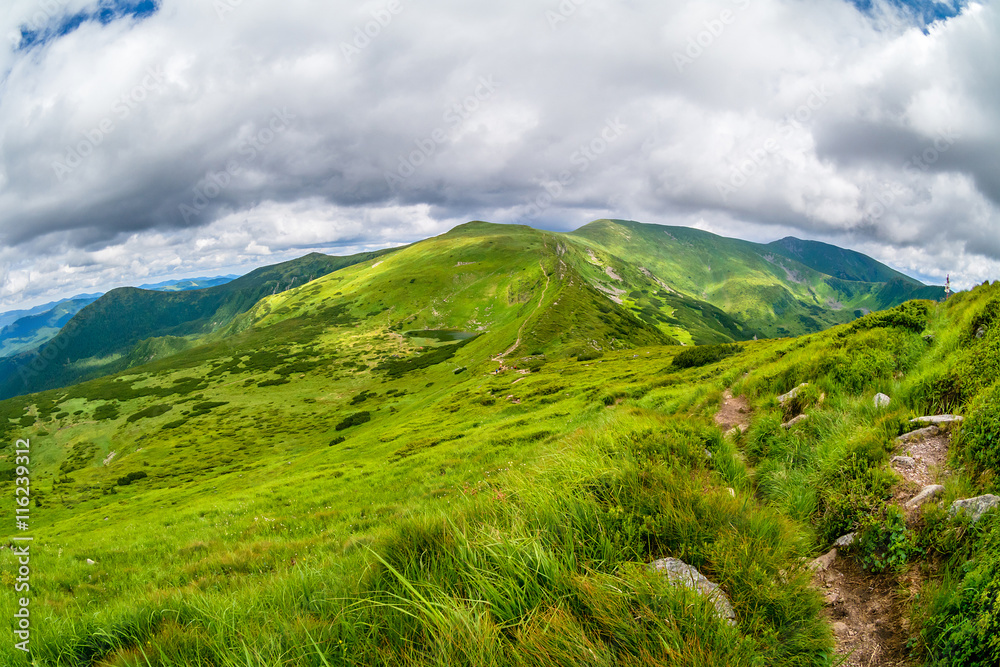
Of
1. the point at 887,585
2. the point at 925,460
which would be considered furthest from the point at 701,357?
the point at 887,585

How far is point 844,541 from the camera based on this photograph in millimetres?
4723

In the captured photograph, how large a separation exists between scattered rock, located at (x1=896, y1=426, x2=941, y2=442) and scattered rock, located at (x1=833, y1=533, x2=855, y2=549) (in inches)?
79.0

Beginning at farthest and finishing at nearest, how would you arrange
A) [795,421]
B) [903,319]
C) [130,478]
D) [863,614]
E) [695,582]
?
[130,478] → [903,319] → [795,421] → [863,614] → [695,582]

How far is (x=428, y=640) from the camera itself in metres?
3.37

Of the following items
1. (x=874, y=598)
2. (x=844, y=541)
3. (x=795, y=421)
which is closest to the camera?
(x=874, y=598)

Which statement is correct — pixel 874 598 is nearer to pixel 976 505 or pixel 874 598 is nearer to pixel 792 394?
pixel 976 505

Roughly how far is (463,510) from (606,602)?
2.35 metres

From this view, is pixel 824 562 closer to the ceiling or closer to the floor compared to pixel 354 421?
closer to the ceiling

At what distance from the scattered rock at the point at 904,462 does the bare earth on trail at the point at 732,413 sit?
158 inches

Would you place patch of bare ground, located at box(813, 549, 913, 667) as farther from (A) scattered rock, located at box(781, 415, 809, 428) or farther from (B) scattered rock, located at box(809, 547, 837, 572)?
(A) scattered rock, located at box(781, 415, 809, 428)

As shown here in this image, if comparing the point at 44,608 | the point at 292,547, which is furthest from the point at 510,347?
the point at 44,608

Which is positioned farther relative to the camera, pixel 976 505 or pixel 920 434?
pixel 920 434

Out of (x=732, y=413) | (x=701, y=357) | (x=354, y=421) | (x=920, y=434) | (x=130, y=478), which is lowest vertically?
(x=130, y=478)

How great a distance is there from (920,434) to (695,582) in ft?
16.0
